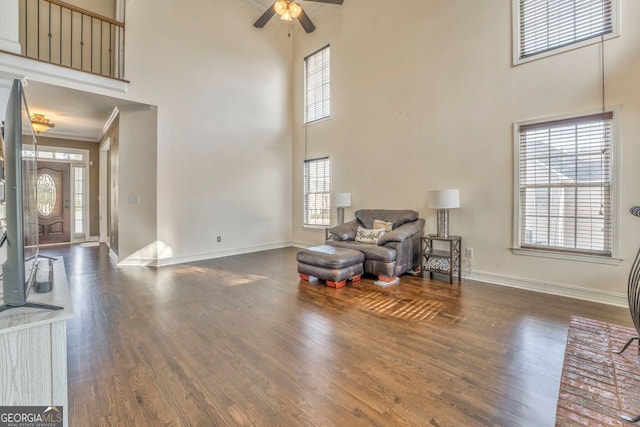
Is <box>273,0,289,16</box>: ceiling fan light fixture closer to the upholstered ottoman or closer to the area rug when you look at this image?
the upholstered ottoman

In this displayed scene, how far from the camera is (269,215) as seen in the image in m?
6.82

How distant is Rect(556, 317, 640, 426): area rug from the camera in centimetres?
148

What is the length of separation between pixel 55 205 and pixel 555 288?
10199 millimetres

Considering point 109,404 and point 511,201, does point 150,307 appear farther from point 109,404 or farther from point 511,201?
point 511,201

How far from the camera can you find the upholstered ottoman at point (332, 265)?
12.6 feet

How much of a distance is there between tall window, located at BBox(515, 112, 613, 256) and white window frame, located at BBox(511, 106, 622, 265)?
0.02m

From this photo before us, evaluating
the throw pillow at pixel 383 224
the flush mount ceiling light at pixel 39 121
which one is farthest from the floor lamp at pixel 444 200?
the flush mount ceiling light at pixel 39 121

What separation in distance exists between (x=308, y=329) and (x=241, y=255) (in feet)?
12.4

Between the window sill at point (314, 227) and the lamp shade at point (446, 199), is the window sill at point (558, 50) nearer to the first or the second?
the lamp shade at point (446, 199)

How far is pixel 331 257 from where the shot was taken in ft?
12.8

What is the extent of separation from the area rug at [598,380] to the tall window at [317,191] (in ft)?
15.5

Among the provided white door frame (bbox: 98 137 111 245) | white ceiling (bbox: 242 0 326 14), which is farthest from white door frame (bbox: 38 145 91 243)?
white ceiling (bbox: 242 0 326 14)

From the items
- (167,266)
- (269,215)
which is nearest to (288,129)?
(269,215)

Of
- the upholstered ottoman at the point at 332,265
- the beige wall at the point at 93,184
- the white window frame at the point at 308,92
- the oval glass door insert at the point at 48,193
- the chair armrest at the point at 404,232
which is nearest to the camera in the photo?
the upholstered ottoman at the point at 332,265
